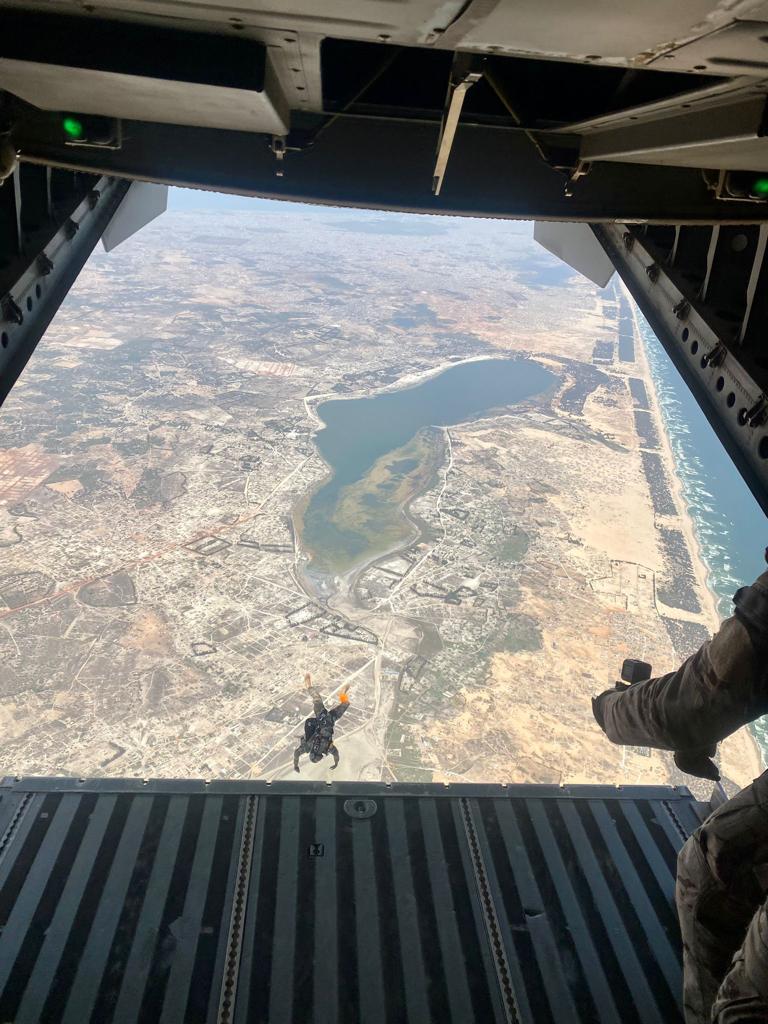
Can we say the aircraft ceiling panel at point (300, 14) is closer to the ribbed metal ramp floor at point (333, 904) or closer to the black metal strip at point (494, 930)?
the ribbed metal ramp floor at point (333, 904)

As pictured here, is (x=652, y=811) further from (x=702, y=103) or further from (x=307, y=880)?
(x=702, y=103)

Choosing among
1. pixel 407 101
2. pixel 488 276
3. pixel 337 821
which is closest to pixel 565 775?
pixel 337 821

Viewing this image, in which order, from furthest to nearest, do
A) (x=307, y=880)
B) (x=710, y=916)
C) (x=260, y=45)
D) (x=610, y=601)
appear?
(x=610, y=601) < (x=307, y=880) < (x=710, y=916) < (x=260, y=45)

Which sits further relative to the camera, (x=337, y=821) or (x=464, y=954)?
(x=337, y=821)

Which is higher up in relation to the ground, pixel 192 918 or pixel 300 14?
pixel 300 14

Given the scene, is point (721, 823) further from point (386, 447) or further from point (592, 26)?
point (386, 447)

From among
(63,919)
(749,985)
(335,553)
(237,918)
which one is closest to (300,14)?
(749,985)
